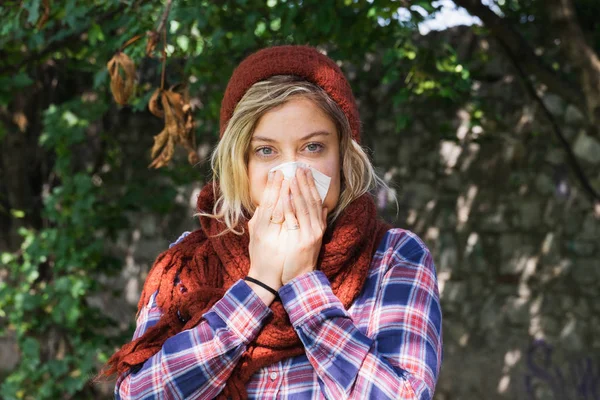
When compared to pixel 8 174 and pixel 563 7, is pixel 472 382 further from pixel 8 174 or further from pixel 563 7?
pixel 8 174

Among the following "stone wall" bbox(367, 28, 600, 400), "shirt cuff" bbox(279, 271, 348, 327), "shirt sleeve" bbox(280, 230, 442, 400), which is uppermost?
"shirt cuff" bbox(279, 271, 348, 327)

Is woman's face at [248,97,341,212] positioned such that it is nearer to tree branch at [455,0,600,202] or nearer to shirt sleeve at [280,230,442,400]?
shirt sleeve at [280,230,442,400]

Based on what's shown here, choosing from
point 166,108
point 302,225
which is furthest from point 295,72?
point 166,108

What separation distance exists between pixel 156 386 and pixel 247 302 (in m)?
0.24

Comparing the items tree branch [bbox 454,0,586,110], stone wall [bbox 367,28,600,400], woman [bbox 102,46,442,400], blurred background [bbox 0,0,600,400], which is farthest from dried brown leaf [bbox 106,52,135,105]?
stone wall [bbox 367,28,600,400]

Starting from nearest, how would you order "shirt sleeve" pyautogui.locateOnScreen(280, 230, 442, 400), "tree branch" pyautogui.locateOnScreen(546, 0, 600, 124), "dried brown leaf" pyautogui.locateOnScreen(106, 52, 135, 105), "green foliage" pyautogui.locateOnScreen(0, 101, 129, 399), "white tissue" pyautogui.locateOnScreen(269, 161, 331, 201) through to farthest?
"shirt sleeve" pyautogui.locateOnScreen(280, 230, 442, 400)
"white tissue" pyautogui.locateOnScreen(269, 161, 331, 201)
"dried brown leaf" pyautogui.locateOnScreen(106, 52, 135, 105)
"tree branch" pyautogui.locateOnScreen(546, 0, 600, 124)
"green foliage" pyautogui.locateOnScreen(0, 101, 129, 399)

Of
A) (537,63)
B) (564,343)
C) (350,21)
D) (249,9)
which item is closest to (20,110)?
(249,9)

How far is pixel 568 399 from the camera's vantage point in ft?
14.1

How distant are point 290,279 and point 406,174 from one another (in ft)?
11.6

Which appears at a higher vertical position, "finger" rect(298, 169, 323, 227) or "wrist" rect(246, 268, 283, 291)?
"finger" rect(298, 169, 323, 227)

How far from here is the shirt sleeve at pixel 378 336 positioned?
51.9 inches

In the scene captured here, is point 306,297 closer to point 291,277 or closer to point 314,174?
point 291,277

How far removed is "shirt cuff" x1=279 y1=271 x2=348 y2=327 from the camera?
136 cm

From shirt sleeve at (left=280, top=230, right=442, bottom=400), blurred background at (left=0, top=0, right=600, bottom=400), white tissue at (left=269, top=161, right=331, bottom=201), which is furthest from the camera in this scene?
blurred background at (left=0, top=0, right=600, bottom=400)
